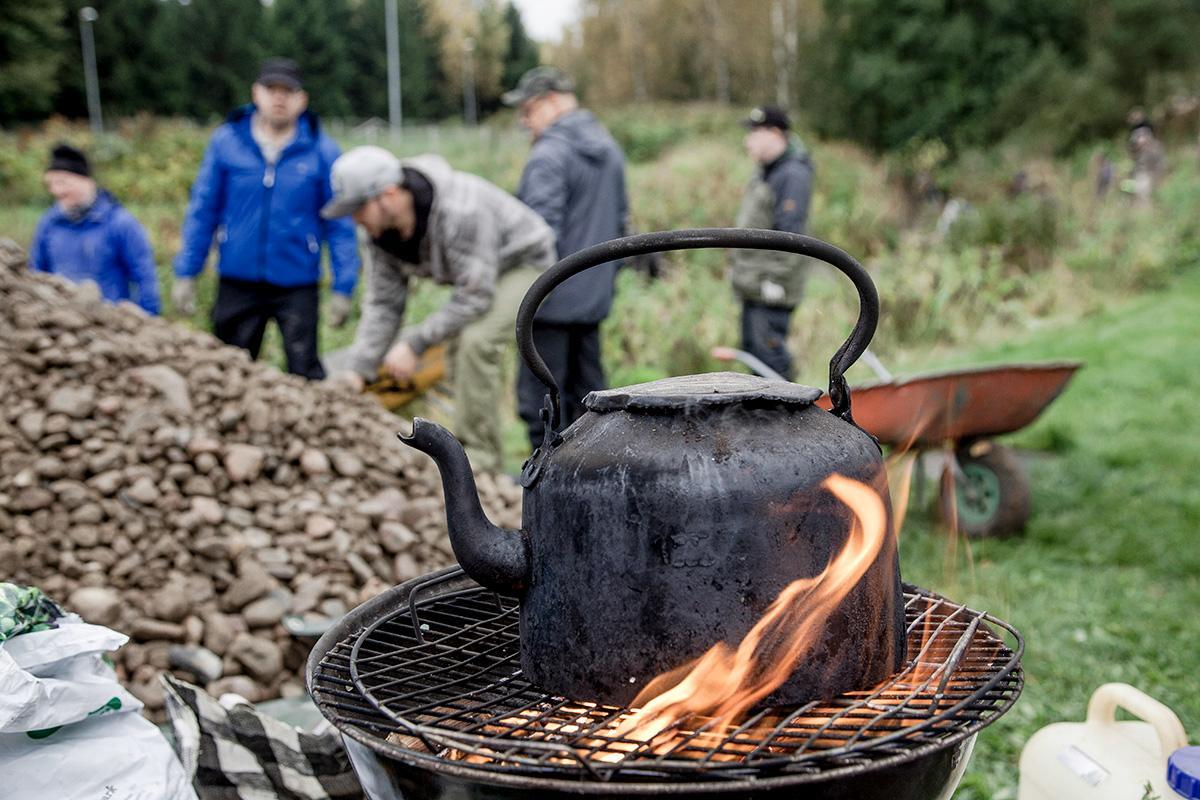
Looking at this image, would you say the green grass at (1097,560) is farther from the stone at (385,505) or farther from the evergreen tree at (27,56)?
the evergreen tree at (27,56)

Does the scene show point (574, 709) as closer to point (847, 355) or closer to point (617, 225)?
point (847, 355)

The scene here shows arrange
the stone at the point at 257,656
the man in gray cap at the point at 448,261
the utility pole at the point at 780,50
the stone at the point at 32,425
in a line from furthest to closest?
the utility pole at the point at 780,50 → the man in gray cap at the point at 448,261 → the stone at the point at 32,425 → the stone at the point at 257,656

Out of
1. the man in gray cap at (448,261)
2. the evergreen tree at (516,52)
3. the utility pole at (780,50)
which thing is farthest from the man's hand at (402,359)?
the evergreen tree at (516,52)

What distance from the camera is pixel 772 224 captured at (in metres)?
6.43

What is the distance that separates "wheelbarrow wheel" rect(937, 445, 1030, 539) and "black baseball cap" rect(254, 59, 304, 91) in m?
4.08

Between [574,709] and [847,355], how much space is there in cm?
78

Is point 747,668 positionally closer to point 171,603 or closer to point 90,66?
point 171,603

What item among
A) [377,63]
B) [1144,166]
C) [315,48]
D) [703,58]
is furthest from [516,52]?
[1144,166]

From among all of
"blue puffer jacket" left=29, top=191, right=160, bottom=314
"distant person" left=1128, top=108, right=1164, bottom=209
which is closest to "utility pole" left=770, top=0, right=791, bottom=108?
"distant person" left=1128, top=108, right=1164, bottom=209

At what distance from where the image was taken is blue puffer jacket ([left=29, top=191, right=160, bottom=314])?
20.9 feet

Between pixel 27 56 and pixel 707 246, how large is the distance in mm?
44449

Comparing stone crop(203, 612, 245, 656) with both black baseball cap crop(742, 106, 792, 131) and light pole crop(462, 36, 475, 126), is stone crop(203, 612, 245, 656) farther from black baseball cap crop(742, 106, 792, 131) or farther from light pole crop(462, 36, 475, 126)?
light pole crop(462, 36, 475, 126)

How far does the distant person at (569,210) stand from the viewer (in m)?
5.43

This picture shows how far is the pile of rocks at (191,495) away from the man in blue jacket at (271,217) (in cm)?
105
